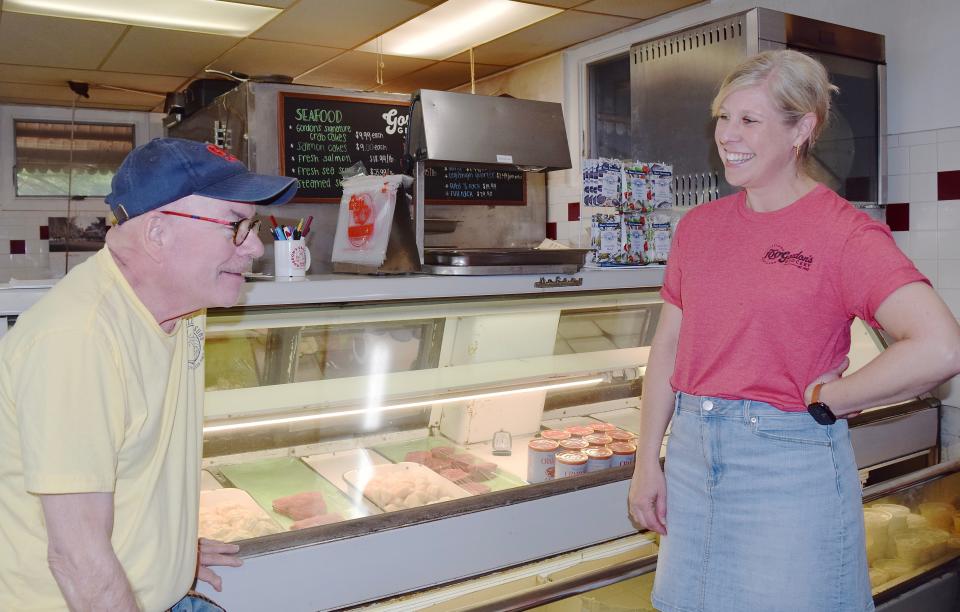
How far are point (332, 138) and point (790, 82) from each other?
7.71 ft

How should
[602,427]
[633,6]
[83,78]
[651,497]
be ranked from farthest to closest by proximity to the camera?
[83,78]
[633,6]
[602,427]
[651,497]

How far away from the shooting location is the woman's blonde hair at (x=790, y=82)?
5.19 feet

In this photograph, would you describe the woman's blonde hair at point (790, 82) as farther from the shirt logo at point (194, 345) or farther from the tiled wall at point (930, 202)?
the tiled wall at point (930, 202)

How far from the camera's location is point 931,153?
3.44 m

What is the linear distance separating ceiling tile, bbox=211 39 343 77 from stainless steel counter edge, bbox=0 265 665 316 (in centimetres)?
378

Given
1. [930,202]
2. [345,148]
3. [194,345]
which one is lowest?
[194,345]

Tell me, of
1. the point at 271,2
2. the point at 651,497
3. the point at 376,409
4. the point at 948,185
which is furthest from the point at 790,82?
the point at 271,2

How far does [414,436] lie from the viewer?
254 cm

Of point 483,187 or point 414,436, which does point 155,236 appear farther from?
point 483,187

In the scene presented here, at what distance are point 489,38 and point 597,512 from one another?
4022 mm

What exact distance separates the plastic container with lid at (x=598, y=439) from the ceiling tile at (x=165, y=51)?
3931 millimetres

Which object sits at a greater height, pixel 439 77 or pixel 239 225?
pixel 439 77

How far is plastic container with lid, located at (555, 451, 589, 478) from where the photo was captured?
2.33 meters

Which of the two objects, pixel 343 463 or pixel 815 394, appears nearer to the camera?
pixel 815 394
